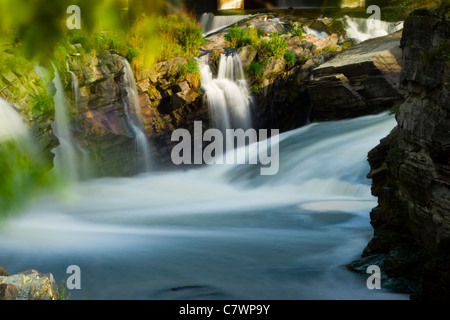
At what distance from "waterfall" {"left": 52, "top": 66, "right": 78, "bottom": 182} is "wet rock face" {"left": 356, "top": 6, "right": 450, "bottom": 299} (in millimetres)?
5562

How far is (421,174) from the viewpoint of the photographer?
392cm

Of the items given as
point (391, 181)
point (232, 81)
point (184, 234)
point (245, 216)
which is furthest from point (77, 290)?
point (232, 81)

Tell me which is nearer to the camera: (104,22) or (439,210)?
(104,22)

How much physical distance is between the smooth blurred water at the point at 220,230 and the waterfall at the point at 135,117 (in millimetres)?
411

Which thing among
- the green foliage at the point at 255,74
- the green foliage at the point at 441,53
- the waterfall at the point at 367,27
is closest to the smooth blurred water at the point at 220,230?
the green foliage at the point at 441,53

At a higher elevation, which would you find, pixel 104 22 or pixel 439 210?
pixel 104 22

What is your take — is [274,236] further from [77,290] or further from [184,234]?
[77,290]

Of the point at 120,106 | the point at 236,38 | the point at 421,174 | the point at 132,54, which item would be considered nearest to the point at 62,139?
the point at 120,106

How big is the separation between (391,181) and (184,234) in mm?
2357

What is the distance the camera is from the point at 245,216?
7.15 meters

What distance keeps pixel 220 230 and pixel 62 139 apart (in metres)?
3.78

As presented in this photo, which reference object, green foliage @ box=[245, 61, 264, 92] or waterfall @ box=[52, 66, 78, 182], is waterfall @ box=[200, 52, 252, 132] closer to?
green foliage @ box=[245, 61, 264, 92]

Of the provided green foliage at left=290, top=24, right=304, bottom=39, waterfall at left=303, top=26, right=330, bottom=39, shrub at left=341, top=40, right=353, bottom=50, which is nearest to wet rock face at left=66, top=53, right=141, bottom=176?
green foliage at left=290, top=24, right=304, bottom=39

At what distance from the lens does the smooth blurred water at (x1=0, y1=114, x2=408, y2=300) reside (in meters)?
4.31
